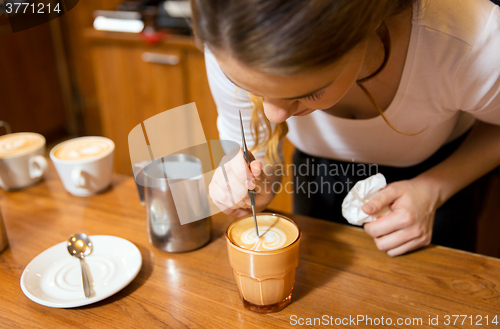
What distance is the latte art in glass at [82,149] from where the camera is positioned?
3.21 ft

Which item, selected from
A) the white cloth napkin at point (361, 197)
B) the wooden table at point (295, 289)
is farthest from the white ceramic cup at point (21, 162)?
the white cloth napkin at point (361, 197)

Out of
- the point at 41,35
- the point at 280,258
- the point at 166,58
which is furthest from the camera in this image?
the point at 41,35

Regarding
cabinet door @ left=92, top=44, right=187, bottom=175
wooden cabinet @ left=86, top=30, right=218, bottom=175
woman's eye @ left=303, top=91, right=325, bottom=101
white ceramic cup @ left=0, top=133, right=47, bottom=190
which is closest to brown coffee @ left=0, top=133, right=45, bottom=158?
white ceramic cup @ left=0, top=133, right=47, bottom=190

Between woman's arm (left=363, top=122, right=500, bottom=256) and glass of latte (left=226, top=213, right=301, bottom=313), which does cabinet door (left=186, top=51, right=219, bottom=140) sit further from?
glass of latte (left=226, top=213, right=301, bottom=313)

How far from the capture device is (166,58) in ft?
7.30

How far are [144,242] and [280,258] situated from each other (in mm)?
330

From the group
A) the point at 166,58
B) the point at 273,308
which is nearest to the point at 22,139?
the point at 273,308

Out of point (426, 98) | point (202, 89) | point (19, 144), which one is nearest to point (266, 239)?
point (426, 98)

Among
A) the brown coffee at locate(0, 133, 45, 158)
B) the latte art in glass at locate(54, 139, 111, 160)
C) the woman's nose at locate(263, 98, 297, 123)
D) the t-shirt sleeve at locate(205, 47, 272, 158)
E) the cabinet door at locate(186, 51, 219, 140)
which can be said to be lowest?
the cabinet door at locate(186, 51, 219, 140)

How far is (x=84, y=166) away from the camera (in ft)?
3.09

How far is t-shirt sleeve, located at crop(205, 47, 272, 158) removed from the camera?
88 cm

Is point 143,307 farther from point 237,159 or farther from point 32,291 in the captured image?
point 237,159

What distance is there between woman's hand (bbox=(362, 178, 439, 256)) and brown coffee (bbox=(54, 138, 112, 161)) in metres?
0.64

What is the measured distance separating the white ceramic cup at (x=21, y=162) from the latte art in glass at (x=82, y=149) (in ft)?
0.18
